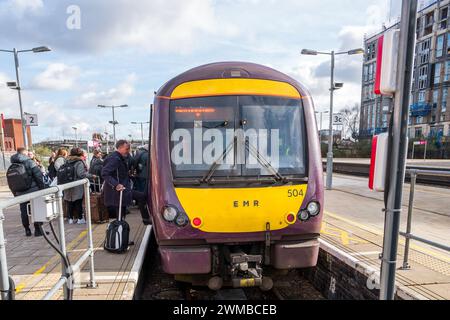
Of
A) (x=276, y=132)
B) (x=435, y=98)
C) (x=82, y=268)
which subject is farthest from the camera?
(x=435, y=98)

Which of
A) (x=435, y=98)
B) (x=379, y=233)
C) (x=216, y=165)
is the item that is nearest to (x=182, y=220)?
(x=216, y=165)

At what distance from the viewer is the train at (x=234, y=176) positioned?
10.9 ft

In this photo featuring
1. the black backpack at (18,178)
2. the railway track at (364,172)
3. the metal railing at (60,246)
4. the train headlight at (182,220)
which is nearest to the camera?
the metal railing at (60,246)

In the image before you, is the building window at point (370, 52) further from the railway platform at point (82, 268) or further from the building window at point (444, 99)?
the railway platform at point (82, 268)

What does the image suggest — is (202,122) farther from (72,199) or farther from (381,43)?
(72,199)

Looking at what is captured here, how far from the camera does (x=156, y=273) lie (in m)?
5.12

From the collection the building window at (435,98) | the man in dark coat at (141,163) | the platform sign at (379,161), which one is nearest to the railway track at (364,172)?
the man in dark coat at (141,163)

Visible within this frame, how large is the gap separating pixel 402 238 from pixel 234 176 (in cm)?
350

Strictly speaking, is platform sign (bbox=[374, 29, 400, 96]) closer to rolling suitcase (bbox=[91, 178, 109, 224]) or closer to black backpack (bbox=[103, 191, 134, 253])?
black backpack (bbox=[103, 191, 134, 253])

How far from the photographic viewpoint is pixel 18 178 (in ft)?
16.6

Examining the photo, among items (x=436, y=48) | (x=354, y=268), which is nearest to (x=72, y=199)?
(x=354, y=268)

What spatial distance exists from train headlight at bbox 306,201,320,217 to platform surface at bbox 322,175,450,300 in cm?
104

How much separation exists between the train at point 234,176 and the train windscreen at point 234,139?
1 centimetres

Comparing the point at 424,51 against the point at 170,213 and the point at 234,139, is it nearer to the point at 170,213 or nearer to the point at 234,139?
the point at 234,139
